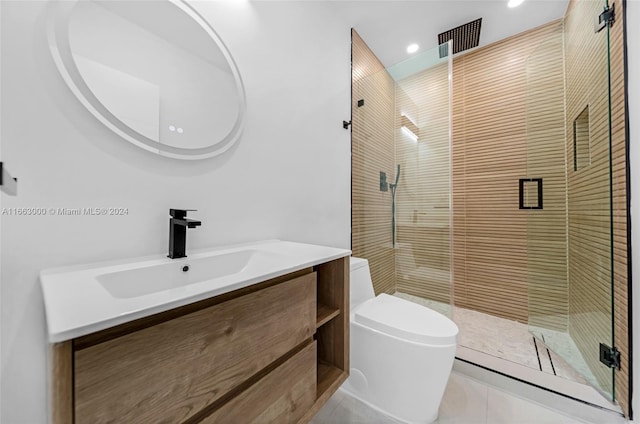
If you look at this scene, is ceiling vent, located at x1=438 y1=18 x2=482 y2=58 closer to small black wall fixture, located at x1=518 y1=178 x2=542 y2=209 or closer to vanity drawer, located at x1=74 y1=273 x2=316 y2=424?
small black wall fixture, located at x1=518 y1=178 x2=542 y2=209

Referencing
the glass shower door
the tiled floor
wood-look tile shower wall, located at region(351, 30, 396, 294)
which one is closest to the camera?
the tiled floor

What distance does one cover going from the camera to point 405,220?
81.0 inches

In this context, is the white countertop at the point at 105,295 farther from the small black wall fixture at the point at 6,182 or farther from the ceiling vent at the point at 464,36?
the ceiling vent at the point at 464,36

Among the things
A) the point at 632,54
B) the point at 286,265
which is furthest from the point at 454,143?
the point at 286,265

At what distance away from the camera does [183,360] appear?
1.81 ft

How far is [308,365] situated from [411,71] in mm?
2116

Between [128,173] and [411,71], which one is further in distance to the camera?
[411,71]

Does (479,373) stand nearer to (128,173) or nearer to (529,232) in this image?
(529,232)

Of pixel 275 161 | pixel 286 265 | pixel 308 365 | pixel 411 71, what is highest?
pixel 411 71

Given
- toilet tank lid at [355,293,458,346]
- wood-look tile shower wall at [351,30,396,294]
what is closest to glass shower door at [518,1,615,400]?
toilet tank lid at [355,293,458,346]

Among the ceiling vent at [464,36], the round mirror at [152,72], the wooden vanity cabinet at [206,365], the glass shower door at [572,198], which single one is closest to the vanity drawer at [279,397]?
the wooden vanity cabinet at [206,365]

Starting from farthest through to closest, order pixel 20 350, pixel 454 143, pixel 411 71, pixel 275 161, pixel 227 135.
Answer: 1. pixel 454 143
2. pixel 411 71
3. pixel 275 161
4. pixel 227 135
5. pixel 20 350

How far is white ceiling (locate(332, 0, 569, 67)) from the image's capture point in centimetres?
188

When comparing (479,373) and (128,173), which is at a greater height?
(128,173)
